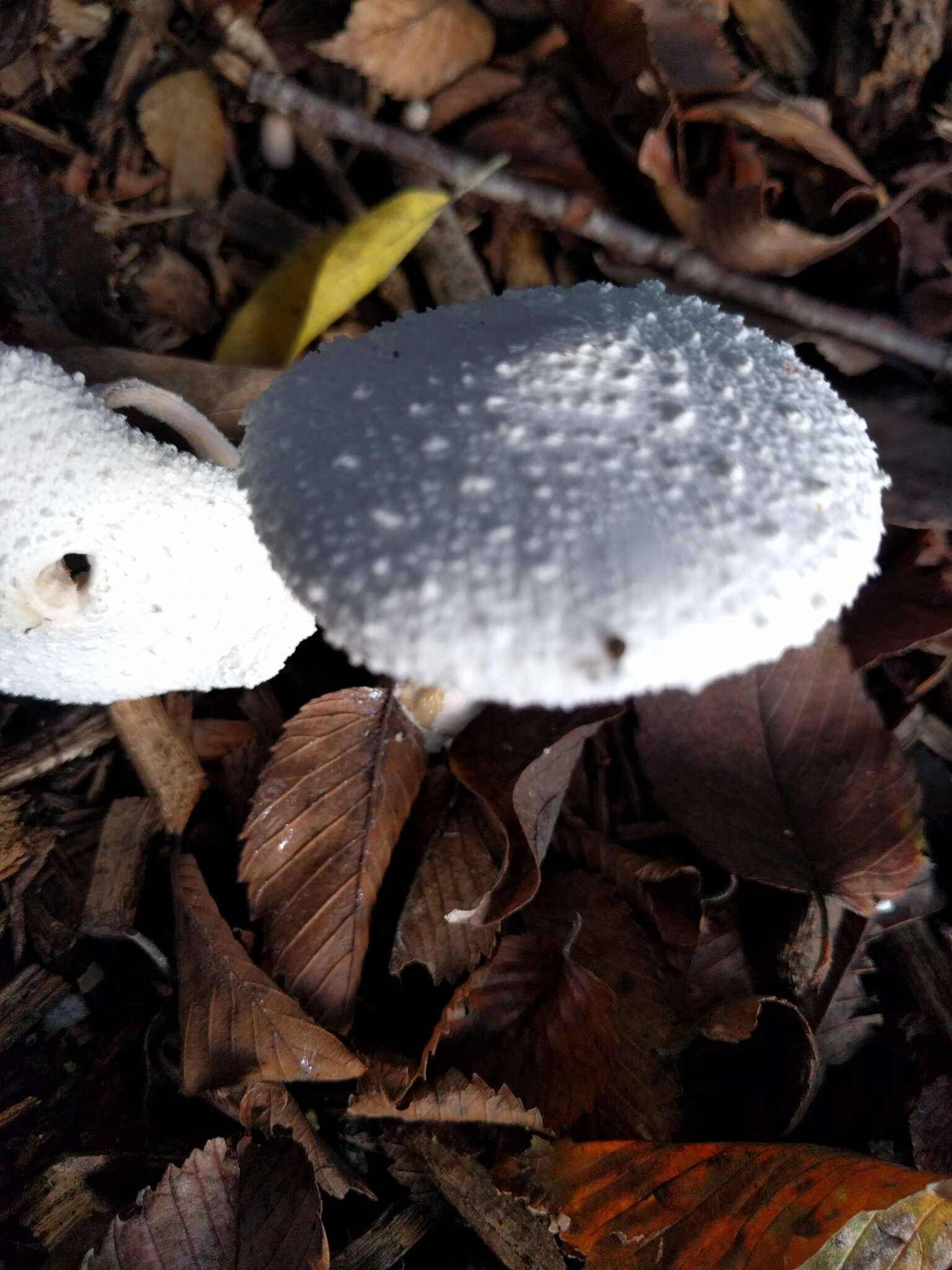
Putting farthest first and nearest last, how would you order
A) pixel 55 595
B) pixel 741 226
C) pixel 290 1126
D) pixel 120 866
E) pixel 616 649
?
pixel 741 226 → pixel 120 866 → pixel 290 1126 → pixel 55 595 → pixel 616 649

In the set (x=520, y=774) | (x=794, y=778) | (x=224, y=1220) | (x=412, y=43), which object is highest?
(x=412, y=43)

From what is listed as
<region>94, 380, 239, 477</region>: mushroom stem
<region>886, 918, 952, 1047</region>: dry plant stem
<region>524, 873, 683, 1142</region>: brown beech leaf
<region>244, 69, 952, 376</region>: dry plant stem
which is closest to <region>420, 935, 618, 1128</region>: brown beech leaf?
<region>524, 873, 683, 1142</region>: brown beech leaf

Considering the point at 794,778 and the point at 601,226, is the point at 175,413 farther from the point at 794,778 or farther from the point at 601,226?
the point at 794,778

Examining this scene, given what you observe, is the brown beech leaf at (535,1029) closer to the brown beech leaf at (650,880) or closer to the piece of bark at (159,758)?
the brown beech leaf at (650,880)

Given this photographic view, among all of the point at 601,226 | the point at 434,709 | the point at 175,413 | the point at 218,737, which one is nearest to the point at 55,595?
the point at 175,413

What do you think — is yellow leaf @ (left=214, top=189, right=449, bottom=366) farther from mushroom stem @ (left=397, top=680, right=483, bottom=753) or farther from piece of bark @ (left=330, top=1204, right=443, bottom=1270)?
piece of bark @ (left=330, top=1204, right=443, bottom=1270)

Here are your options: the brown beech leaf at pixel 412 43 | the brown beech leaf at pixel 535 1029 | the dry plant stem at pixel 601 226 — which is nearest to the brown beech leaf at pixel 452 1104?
the brown beech leaf at pixel 535 1029

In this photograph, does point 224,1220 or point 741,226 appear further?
point 741,226
